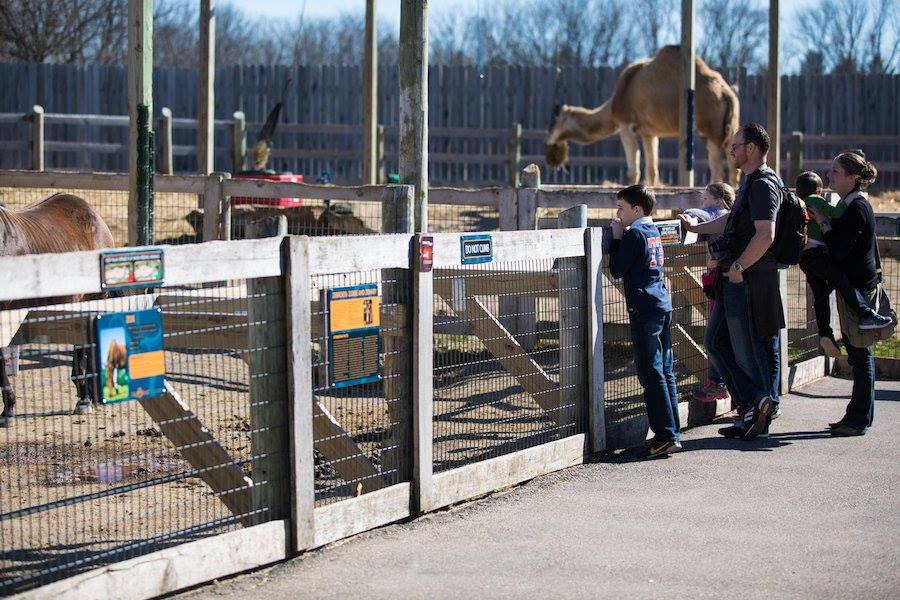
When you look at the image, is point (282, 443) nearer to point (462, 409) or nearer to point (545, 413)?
point (545, 413)

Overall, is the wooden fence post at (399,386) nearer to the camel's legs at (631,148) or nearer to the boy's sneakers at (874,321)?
the boy's sneakers at (874,321)

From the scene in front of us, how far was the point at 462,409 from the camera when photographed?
9.62 meters

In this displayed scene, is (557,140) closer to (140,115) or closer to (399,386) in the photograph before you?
(140,115)

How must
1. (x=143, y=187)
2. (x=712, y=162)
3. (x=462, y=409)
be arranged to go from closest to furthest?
(x=462, y=409) < (x=143, y=187) < (x=712, y=162)

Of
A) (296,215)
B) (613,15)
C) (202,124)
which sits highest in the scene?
(613,15)

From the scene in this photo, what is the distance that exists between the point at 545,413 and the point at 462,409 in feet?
5.15

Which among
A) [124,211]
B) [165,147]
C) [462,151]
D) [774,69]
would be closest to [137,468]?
[124,211]

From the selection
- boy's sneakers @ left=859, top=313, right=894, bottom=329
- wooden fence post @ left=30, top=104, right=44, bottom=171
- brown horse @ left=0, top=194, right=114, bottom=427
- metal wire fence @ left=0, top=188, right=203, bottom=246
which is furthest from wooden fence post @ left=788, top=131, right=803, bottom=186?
brown horse @ left=0, top=194, right=114, bottom=427

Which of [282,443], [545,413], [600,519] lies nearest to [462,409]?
[545,413]

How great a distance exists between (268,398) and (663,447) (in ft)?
10.1

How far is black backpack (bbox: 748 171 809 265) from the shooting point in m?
8.38

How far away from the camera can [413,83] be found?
9.01 m

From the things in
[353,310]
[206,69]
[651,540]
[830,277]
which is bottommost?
[651,540]

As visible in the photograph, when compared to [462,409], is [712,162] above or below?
above
